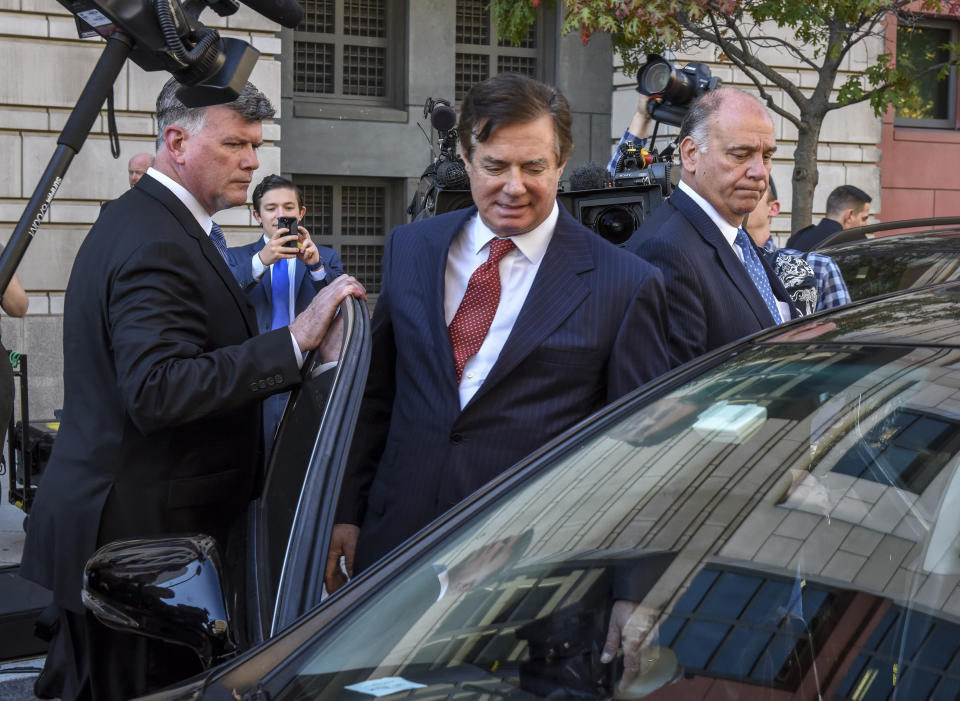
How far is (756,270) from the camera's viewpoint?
341 centimetres

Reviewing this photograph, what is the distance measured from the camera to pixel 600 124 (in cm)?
1386

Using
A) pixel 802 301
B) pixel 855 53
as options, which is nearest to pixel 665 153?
pixel 802 301

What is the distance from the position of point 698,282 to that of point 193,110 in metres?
1.26

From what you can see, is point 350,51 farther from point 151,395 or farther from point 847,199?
point 151,395

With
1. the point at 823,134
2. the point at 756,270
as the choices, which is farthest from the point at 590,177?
the point at 823,134

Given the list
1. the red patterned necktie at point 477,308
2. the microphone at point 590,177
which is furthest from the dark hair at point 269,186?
the red patterned necktie at point 477,308

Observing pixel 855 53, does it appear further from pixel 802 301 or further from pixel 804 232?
pixel 802 301

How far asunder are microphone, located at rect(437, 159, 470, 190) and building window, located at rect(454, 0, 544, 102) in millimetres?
7598

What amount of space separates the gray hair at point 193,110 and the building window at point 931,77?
1314 centimetres

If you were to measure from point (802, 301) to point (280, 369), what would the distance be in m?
1.96

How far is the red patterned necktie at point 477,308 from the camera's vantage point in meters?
2.76

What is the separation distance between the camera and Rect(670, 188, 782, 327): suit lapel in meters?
3.18

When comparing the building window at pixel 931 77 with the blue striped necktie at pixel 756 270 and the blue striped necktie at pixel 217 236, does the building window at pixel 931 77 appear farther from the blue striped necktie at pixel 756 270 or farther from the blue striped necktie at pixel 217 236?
the blue striped necktie at pixel 756 270

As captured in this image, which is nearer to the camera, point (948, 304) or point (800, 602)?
point (800, 602)
